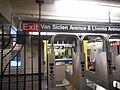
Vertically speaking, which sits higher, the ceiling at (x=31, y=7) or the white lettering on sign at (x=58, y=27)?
the ceiling at (x=31, y=7)

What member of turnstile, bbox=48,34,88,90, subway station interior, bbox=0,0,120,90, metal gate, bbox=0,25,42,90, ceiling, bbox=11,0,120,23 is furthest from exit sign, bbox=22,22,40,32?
ceiling, bbox=11,0,120,23

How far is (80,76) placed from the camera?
2.39 metres

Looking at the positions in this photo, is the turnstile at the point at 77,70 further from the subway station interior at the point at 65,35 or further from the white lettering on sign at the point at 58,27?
the white lettering on sign at the point at 58,27

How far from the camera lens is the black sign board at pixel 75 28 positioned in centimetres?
269

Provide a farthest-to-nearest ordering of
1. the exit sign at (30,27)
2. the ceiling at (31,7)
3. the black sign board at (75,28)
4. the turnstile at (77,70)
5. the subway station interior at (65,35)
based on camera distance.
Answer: the ceiling at (31,7), the black sign board at (75,28), the exit sign at (30,27), the subway station interior at (65,35), the turnstile at (77,70)

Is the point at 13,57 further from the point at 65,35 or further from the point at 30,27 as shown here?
the point at 65,35

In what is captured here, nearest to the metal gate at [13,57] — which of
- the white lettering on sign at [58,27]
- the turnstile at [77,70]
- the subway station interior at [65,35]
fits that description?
the subway station interior at [65,35]

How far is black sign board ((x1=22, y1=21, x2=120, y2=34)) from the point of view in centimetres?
269

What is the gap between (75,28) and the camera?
280 centimetres

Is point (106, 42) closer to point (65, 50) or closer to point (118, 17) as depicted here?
point (118, 17)

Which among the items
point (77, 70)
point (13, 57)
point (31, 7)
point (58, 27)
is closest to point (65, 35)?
point (58, 27)

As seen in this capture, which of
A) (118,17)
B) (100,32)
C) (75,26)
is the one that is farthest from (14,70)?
(118,17)

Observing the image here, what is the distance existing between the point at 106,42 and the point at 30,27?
134cm

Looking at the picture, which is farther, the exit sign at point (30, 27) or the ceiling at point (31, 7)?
the ceiling at point (31, 7)
